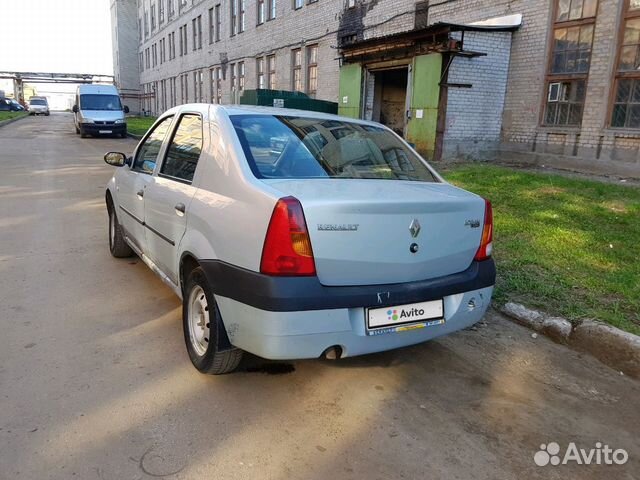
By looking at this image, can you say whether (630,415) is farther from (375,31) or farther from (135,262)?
(375,31)

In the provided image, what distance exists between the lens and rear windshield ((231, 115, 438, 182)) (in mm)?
3055

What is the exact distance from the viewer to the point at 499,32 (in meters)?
12.1

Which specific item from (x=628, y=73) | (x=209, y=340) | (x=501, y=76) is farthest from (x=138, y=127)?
(x=209, y=340)

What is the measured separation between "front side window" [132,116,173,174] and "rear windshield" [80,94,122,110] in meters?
23.1

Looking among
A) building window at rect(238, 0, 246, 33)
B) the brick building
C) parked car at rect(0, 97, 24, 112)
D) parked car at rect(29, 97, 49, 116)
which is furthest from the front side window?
parked car at rect(0, 97, 24, 112)

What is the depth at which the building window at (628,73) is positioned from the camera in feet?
32.3

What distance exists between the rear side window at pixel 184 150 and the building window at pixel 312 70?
18.1m

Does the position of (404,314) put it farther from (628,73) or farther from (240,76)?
(240,76)

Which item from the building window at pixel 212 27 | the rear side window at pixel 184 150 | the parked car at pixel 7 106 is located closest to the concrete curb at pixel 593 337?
the rear side window at pixel 184 150

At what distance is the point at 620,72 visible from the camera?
1016 centimetres

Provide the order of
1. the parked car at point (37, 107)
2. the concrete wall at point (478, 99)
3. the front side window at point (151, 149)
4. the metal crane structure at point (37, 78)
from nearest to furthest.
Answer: the front side window at point (151, 149), the concrete wall at point (478, 99), the parked car at point (37, 107), the metal crane structure at point (37, 78)

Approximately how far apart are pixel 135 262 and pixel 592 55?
10028mm

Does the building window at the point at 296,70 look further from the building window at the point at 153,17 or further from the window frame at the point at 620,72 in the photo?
the building window at the point at 153,17

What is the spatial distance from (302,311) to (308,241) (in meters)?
0.35
